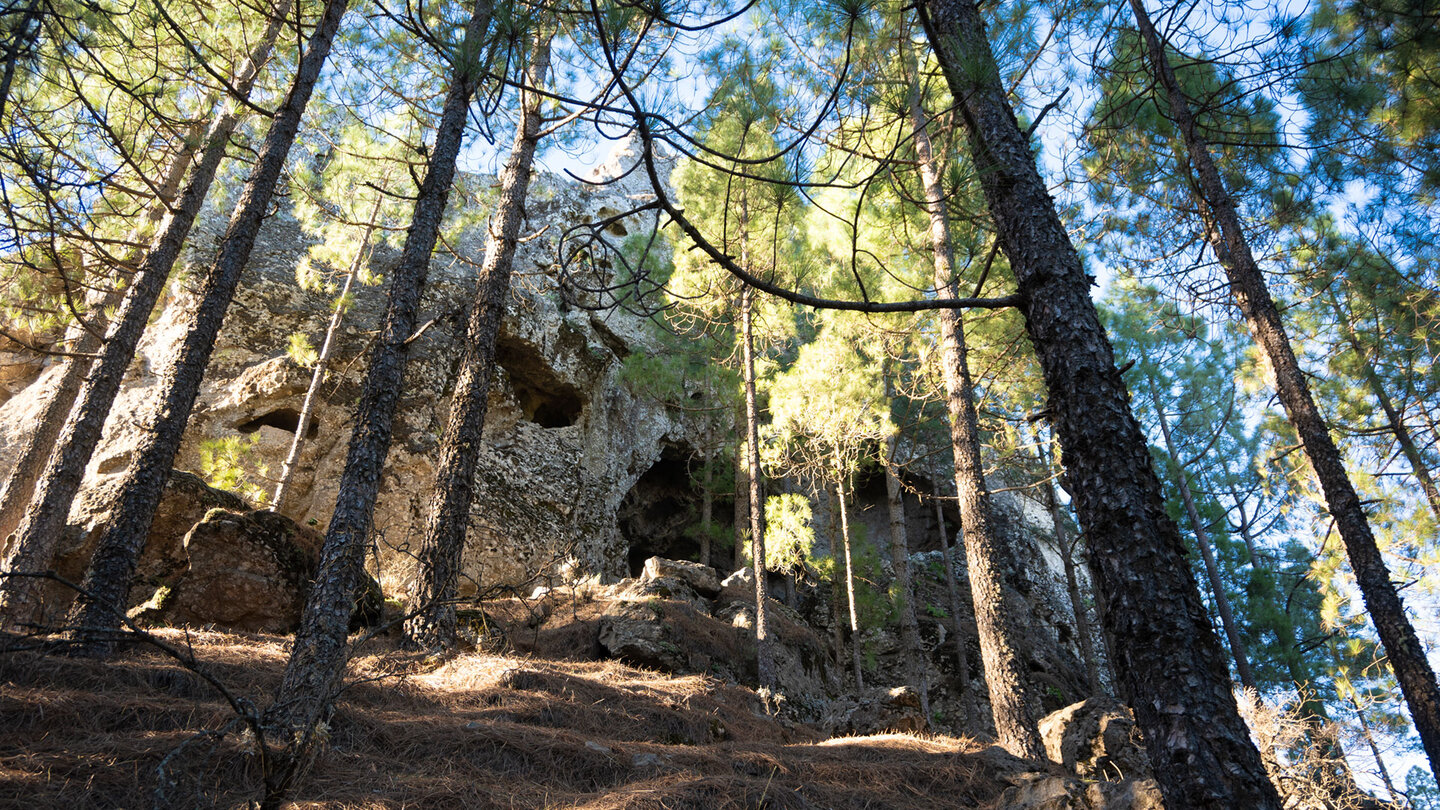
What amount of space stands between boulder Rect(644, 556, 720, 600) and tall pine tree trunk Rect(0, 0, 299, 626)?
18.1 feet

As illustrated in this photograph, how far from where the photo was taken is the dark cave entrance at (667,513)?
15.5 meters

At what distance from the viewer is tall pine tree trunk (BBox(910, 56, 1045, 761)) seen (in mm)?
5146

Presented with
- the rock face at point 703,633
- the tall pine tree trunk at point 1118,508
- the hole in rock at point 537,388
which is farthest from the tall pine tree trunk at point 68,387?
the tall pine tree trunk at point 1118,508

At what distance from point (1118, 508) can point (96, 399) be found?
6.12 meters

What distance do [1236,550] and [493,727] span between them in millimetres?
18893

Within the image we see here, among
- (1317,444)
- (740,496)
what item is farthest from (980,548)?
(740,496)

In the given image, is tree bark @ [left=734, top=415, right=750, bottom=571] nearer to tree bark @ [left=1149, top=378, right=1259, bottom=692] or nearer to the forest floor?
tree bark @ [left=1149, top=378, right=1259, bottom=692]

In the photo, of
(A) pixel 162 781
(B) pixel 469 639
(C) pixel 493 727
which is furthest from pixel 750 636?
(A) pixel 162 781

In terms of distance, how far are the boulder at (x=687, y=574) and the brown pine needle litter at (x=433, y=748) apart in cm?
396

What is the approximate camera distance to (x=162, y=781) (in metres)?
1.67

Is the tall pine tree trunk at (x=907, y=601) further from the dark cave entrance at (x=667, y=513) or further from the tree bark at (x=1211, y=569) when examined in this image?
the dark cave entrance at (x=667, y=513)

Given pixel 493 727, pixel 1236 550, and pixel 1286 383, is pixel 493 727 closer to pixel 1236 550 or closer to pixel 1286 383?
pixel 1286 383

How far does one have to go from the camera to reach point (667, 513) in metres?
16.4

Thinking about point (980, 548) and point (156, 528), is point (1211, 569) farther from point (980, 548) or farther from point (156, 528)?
point (156, 528)
